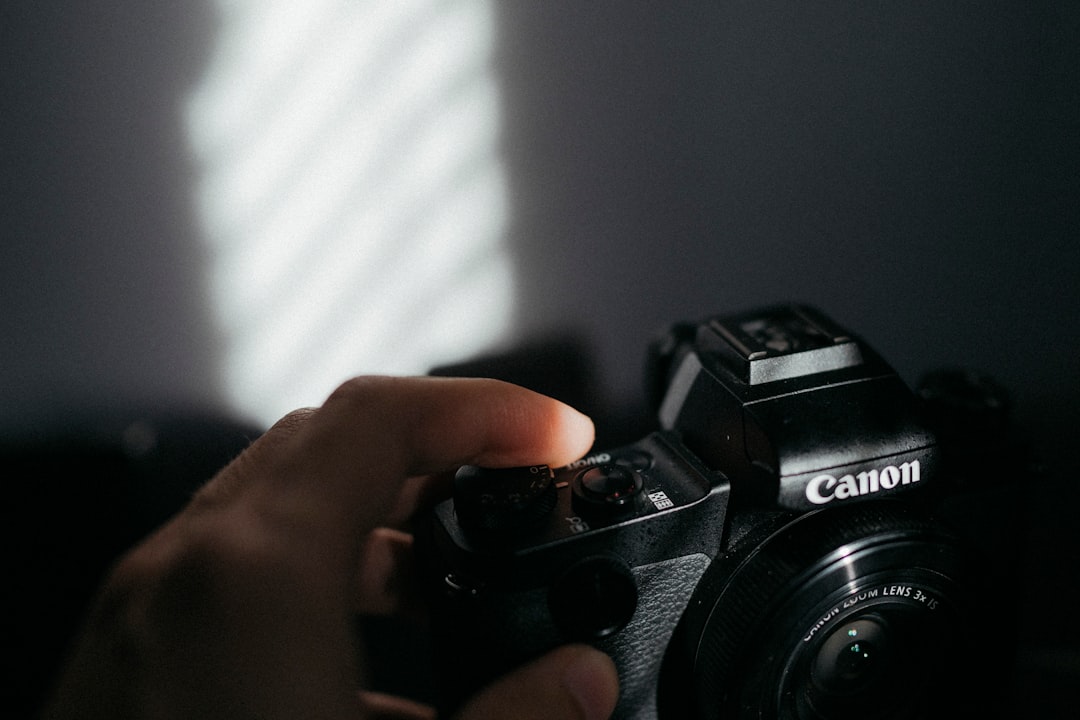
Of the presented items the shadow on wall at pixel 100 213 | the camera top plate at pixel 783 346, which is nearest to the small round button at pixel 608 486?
the camera top plate at pixel 783 346

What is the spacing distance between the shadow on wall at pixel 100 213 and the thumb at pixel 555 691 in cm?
33

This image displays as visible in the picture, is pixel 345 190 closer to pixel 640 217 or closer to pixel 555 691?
pixel 640 217

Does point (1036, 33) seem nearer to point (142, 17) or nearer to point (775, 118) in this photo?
point (775, 118)

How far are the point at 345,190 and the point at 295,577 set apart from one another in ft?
1.02

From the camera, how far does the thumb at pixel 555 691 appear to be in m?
0.51

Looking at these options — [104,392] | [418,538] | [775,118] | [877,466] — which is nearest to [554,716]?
[418,538]

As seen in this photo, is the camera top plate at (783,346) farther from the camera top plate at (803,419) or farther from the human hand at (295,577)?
the human hand at (295,577)

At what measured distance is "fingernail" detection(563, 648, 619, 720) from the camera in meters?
0.52

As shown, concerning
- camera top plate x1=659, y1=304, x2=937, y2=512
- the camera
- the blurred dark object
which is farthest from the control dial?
the blurred dark object

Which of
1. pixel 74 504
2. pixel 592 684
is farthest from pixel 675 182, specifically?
pixel 74 504

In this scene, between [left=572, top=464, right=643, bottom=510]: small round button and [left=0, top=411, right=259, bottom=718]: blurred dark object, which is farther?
[left=0, top=411, right=259, bottom=718]: blurred dark object

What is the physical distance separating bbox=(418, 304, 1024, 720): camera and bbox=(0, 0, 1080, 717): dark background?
0.11m

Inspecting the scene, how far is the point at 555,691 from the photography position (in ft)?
1.70

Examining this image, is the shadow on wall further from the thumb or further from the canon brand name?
the canon brand name
